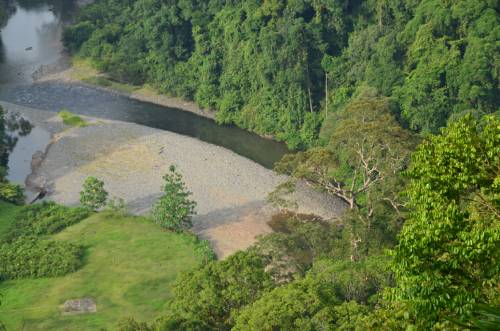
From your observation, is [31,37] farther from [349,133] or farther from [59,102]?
[349,133]

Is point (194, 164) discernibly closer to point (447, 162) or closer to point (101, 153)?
point (101, 153)

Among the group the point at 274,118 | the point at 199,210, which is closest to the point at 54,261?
the point at 199,210

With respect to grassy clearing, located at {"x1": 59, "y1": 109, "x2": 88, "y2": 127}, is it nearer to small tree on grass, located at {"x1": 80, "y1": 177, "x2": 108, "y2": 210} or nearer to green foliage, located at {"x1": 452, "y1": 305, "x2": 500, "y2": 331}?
small tree on grass, located at {"x1": 80, "y1": 177, "x2": 108, "y2": 210}

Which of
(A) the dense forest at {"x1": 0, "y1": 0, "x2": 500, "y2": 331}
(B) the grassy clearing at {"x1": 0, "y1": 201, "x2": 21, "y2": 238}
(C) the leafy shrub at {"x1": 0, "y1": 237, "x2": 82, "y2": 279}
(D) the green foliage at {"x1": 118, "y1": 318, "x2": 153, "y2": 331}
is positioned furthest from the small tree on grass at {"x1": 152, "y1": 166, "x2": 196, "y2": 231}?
(D) the green foliage at {"x1": 118, "y1": 318, "x2": 153, "y2": 331}

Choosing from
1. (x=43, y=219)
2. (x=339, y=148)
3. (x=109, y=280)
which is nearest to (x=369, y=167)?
(x=339, y=148)

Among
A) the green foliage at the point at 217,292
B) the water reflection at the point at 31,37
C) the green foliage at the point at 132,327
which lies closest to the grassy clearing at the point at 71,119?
the water reflection at the point at 31,37

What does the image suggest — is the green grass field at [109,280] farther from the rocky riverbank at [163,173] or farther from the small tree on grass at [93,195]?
the rocky riverbank at [163,173]
